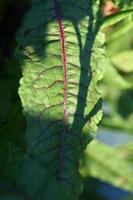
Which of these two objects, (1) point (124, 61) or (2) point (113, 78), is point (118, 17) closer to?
(2) point (113, 78)

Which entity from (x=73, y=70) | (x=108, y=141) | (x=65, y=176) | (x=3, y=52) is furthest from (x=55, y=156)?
(x=108, y=141)

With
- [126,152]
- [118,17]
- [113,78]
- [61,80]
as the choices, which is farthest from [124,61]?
[61,80]

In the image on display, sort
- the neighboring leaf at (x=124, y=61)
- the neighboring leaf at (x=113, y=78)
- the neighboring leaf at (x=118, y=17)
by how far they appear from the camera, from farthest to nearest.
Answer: the neighboring leaf at (x=124, y=61) → the neighboring leaf at (x=113, y=78) → the neighboring leaf at (x=118, y=17)

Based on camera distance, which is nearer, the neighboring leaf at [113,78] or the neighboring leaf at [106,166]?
the neighboring leaf at [113,78]

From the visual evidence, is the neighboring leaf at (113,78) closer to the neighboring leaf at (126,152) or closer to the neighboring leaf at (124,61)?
the neighboring leaf at (124,61)

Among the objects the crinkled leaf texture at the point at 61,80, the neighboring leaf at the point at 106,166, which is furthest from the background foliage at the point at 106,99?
the crinkled leaf texture at the point at 61,80

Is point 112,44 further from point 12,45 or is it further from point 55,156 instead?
Result: point 55,156

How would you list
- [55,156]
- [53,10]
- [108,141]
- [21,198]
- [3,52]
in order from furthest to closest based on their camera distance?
1. [108,141]
2. [3,52]
3. [53,10]
4. [55,156]
5. [21,198]
